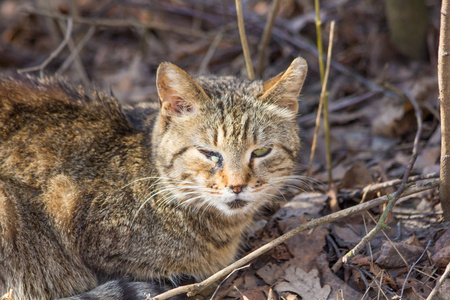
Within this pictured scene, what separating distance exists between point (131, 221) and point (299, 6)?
4522 mm

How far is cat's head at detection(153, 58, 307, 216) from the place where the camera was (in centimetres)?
294

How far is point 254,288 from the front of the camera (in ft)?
10.3

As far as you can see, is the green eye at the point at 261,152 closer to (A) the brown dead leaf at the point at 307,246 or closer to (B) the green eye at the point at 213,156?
(B) the green eye at the point at 213,156

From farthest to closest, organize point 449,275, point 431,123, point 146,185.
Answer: point 431,123 → point 146,185 → point 449,275

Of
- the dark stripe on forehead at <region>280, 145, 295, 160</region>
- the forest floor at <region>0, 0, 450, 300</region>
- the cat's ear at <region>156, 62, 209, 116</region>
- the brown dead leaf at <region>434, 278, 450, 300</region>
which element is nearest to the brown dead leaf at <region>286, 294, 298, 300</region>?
the forest floor at <region>0, 0, 450, 300</region>

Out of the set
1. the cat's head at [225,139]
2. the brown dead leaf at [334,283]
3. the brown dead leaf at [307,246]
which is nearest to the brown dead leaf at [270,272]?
the brown dead leaf at [307,246]

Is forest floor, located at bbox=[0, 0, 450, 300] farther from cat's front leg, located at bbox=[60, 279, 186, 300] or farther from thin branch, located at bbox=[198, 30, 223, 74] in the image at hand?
cat's front leg, located at bbox=[60, 279, 186, 300]

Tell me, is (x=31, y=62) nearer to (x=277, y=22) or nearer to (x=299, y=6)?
(x=277, y=22)

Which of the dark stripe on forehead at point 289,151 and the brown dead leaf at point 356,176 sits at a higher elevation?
the dark stripe on forehead at point 289,151

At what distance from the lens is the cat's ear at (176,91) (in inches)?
116

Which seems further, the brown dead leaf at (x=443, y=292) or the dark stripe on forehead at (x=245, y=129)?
the dark stripe on forehead at (x=245, y=129)

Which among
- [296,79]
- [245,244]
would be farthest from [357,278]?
[296,79]

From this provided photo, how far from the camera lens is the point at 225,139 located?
9.77ft

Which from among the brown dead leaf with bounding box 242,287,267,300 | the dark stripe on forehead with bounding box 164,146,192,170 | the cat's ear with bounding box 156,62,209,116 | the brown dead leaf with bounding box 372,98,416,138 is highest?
the cat's ear with bounding box 156,62,209,116
